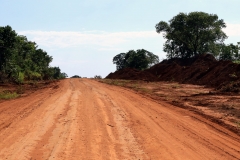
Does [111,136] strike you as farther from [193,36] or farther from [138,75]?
[193,36]

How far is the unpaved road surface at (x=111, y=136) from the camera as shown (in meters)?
6.46

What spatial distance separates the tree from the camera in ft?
164

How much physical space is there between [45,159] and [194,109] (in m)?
8.87

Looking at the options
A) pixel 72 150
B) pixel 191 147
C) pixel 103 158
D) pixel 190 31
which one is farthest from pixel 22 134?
pixel 190 31

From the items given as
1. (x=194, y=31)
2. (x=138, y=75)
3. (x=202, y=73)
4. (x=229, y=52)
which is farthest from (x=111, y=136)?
(x=229, y=52)

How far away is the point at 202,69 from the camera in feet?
120

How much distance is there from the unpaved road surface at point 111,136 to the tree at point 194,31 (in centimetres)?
4121

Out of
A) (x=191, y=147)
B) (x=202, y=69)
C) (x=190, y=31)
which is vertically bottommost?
(x=191, y=147)

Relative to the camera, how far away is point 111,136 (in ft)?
25.9

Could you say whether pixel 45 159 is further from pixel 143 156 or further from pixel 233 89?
pixel 233 89

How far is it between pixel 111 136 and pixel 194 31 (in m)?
47.0

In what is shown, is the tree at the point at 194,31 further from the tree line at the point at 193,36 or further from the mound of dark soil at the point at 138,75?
the mound of dark soil at the point at 138,75

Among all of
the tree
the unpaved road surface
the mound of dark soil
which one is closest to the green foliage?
the tree

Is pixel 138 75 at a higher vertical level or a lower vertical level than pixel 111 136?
higher
